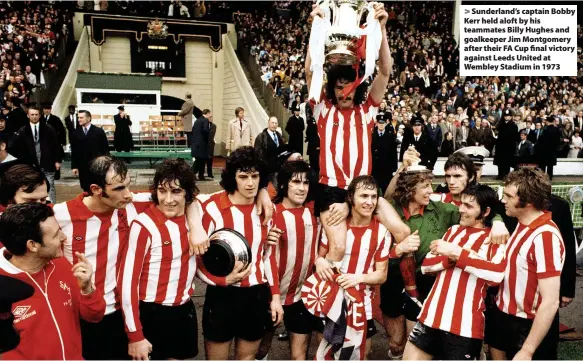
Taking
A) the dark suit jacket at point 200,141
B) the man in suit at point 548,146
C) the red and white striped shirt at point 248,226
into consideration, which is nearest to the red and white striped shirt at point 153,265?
the red and white striped shirt at point 248,226

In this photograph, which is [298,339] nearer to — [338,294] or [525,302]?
[338,294]

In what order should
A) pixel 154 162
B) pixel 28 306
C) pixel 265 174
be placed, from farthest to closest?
pixel 154 162 < pixel 265 174 < pixel 28 306

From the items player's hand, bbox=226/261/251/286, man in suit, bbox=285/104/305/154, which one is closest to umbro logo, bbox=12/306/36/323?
player's hand, bbox=226/261/251/286

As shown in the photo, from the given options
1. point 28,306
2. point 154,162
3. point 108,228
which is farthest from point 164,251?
point 154,162

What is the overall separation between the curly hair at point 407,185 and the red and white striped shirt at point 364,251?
22.0 inches

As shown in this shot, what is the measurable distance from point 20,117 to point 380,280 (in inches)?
330

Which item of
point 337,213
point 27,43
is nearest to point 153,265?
point 337,213

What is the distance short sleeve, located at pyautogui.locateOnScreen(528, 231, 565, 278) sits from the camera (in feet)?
8.86

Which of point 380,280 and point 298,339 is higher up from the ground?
point 380,280

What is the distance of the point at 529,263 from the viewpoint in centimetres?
280

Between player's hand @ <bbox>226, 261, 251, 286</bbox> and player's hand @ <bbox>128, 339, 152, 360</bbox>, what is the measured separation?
0.58 meters

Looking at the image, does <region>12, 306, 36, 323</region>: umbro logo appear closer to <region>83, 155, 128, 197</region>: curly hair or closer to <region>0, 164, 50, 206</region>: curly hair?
<region>83, 155, 128, 197</region>: curly hair

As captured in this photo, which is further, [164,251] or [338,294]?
[338,294]

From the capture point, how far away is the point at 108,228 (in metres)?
3.05
